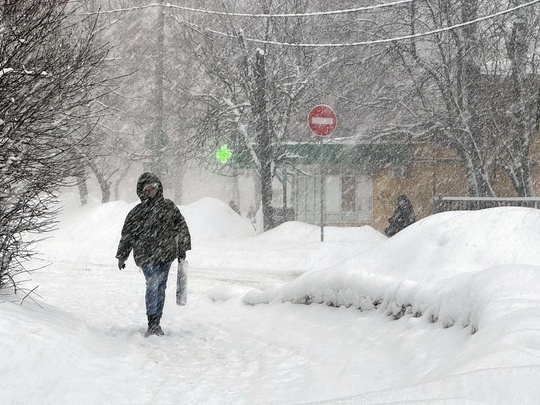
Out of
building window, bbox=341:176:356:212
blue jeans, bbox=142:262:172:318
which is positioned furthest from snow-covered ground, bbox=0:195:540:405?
building window, bbox=341:176:356:212

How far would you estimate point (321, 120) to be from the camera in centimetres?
1639

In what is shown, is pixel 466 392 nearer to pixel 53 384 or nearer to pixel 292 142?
pixel 53 384

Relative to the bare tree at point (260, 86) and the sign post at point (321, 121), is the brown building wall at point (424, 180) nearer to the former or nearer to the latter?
the bare tree at point (260, 86)

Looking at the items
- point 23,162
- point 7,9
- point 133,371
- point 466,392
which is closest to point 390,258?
point 133,371

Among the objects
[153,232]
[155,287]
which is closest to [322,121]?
[153,232]

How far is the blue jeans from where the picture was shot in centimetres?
895

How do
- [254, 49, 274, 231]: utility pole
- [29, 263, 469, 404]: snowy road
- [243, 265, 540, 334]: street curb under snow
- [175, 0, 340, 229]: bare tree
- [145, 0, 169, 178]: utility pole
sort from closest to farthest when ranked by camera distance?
[243, 265, 540, 334]: street curb under snow
[29, 263, 469, 404]: snowy road
[254, 49, 274, 231]: utility pole
[175, 0, 340, 229]: bare tree
[145, 0, 169, 178]: utility pole

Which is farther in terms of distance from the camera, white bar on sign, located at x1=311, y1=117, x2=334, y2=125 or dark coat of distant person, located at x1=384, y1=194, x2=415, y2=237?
dark coat of distant person, located at x1=384, y1=194, x2=415, y2=237

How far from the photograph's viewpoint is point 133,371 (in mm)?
6910

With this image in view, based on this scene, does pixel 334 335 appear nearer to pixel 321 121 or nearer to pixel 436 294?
pixel 436 294

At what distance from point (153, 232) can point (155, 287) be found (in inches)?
23.6

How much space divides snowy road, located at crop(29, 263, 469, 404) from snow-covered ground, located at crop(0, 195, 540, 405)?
0.02 meters

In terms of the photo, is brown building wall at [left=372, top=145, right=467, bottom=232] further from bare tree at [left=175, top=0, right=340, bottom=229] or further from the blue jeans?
the blue jeans

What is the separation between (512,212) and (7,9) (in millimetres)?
5285
